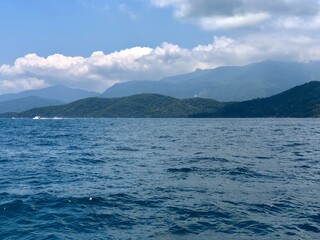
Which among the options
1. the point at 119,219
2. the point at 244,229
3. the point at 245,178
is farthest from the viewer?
the point at 245,178

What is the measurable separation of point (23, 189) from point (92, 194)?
5649 mm

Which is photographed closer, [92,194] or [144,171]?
[92,194]

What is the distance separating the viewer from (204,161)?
43344 millimetres

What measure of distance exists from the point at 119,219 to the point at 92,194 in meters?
6.02

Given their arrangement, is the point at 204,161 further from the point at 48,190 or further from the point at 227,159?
the point at 48,190

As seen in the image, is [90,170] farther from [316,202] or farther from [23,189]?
[316,202]

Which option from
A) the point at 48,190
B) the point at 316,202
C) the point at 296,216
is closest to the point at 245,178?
the point at 316,202

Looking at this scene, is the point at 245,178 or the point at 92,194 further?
the point at 245,178

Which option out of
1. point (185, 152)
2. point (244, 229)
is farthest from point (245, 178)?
point (185, 152)

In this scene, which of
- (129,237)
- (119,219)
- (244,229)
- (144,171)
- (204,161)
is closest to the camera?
(129,237)

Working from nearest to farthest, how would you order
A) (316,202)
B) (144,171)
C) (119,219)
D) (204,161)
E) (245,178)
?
1. (119,219)
2. (316,202)
3. (245,178)
4. (144,171)
5. (204,161)

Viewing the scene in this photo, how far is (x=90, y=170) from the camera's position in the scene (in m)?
36.3

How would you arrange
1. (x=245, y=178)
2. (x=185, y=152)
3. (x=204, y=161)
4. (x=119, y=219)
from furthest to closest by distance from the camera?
(x=185, y=152) < (x=204, y=161) < (x=245, y=178) < (x=119, y=219)

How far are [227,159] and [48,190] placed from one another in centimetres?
2510
